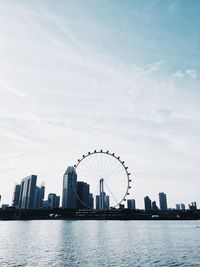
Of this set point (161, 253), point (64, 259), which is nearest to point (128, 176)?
point (161, 253)

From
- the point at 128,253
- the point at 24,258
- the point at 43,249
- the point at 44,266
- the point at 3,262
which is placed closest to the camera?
the point at 44,266

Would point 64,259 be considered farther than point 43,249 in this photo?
No

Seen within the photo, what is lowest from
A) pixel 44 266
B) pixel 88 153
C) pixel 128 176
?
pixel 44 266

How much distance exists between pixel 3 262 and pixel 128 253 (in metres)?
25.5

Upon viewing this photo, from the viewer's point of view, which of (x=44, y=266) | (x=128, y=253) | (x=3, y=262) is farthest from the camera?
(x=128, y=253)

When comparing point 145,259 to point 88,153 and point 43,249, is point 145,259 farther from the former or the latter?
point 88,153

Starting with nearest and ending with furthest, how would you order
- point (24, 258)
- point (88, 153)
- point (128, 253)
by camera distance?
1. point (24, 258)
2. point (128, 253)
3. point (88, 153)

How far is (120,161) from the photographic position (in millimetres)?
152000

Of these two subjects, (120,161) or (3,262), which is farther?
(120,161)


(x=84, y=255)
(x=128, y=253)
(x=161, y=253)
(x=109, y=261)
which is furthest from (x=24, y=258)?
(x=161, y=253)

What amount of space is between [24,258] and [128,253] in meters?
21.7

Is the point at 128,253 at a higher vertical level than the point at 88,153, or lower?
lower

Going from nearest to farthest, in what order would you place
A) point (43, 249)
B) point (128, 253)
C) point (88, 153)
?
point (128, 253)
point (43, 249)
point (88, 153)

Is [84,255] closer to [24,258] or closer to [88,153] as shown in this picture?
[24,258]
